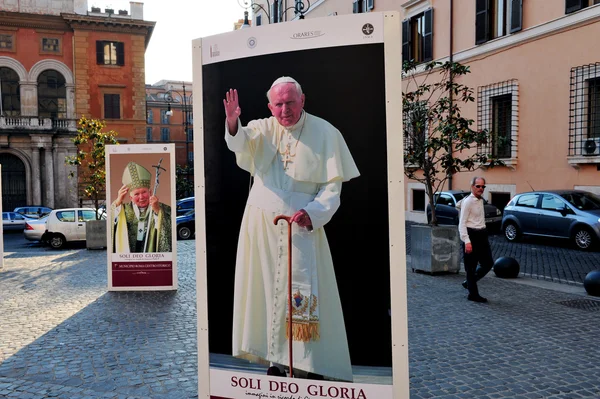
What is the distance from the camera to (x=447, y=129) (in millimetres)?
10570

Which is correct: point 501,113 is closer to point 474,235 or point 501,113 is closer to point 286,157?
point 474,235

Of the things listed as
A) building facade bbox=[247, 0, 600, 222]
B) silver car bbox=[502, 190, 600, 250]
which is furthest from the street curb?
silver car bbox=[502, 190, 600, 250]

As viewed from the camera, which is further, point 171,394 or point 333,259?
point 171,394

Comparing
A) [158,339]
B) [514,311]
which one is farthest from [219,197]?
[514,311]

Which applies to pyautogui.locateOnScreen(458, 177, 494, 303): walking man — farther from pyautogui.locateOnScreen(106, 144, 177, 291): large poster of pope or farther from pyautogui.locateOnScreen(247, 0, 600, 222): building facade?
pyautogui.locateOnScreen(247, 0, 600, 222): building facade

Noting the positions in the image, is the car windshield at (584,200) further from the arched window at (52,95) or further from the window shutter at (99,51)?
the arched window at (52,95)

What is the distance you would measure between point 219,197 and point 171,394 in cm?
256

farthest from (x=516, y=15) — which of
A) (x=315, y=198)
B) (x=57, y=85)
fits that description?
(x=57, y=85)

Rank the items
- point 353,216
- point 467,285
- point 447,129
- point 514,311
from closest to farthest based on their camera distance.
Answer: point 353,216, point 514,311, point 467,285, point 447,129

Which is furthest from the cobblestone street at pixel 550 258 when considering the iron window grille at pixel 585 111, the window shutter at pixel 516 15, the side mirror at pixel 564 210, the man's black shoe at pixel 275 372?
the man's black shoe at pixel 275 372

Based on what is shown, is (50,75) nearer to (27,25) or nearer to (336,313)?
(27,25)

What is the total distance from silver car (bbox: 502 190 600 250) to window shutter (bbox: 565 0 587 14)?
17.9 ft

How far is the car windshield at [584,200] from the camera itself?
14.4m

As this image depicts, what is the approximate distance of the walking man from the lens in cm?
806
